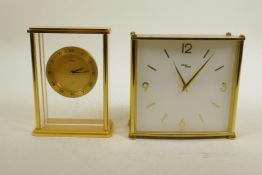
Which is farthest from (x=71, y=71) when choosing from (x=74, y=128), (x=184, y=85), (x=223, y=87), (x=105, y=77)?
(x=223, y=87)

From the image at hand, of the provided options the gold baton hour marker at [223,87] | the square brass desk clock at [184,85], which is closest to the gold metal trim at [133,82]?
the square brass desk clock at [184,85]

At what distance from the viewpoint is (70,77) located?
154cm

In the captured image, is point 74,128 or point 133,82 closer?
point 133,82

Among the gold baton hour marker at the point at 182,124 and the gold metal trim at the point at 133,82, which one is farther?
the gold baton hour marker at the point at 182,124

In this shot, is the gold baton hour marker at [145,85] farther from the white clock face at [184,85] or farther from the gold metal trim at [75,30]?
the gold metal trim at [75,30]

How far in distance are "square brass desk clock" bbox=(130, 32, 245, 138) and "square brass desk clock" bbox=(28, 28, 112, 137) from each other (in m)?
0.15

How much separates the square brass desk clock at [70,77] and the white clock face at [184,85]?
158 millimetres

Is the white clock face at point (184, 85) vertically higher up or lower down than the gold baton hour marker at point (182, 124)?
higher up

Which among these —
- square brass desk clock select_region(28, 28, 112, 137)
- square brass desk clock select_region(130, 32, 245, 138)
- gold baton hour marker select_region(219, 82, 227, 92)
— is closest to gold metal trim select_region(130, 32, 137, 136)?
square brass desk clock select_region(130, 32, 245, 138)

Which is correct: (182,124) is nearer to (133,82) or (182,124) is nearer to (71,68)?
(133,82)

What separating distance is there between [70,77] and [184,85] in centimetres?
46

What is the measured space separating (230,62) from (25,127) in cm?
91

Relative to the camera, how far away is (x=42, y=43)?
5.01ft

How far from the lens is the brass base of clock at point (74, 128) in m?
1.56
